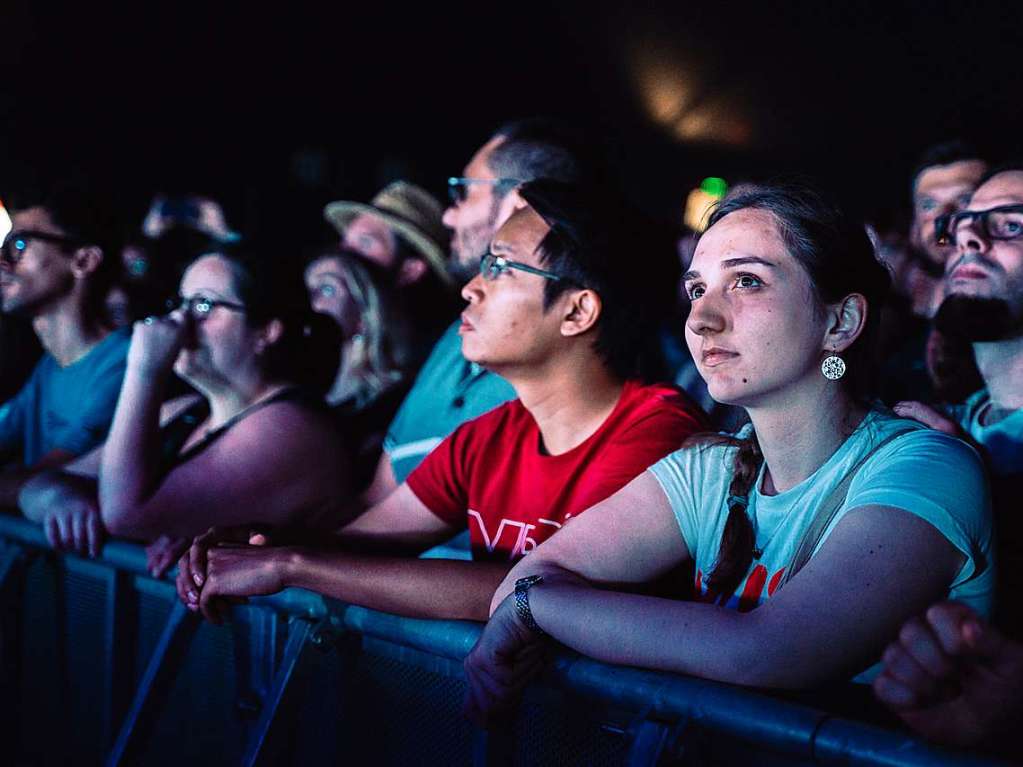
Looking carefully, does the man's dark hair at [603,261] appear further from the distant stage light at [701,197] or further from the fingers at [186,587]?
the distant stage light at [701,197]

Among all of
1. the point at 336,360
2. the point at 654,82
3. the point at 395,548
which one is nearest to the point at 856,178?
the point at 654,82

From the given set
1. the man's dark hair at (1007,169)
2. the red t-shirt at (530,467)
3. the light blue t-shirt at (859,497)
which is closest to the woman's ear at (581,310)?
the red t-shirt at (530,467)

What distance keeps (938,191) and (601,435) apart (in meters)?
2.26

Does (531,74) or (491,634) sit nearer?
(491,634)

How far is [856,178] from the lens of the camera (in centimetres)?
997

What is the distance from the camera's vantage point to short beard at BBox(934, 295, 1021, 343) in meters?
2.64

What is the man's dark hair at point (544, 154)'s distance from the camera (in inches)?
150

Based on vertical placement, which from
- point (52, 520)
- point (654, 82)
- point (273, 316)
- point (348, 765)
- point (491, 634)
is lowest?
point (348, 765)

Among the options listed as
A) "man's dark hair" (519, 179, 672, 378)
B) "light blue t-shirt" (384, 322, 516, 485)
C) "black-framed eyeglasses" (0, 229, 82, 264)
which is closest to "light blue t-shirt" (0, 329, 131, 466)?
"black-framed eyeglasses" (0, 229, 82, 264)

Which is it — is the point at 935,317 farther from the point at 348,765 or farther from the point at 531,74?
the point at 531,74

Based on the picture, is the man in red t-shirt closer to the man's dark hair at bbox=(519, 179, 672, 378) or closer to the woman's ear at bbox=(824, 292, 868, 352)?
the man's dark hair at bbox=(519, 179, 672, 378)

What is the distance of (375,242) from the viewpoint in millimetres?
5293

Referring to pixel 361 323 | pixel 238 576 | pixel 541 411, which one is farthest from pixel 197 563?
pixel 361 323

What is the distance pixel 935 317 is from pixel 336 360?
6.84 ft
